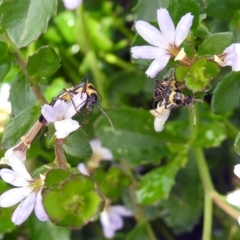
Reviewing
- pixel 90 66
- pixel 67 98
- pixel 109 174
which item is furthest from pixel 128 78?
pixel 67 98

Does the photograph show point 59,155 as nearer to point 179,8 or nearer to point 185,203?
point 179,8

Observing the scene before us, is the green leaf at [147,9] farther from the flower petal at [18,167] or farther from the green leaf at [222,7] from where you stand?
the flower petal at [18,167]

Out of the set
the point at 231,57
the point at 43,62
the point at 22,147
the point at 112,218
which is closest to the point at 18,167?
the point at 22,147

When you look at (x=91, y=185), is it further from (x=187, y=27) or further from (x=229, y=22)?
(x=229, y=22)

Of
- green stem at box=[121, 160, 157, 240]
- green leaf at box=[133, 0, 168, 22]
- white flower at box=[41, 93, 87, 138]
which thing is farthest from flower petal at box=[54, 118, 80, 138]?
green stem at box=[121, 160, 157, 240]

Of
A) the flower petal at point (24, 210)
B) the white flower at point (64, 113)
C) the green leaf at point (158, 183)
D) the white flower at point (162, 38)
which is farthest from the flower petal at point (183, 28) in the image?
the green leaf at point (158, 183)
